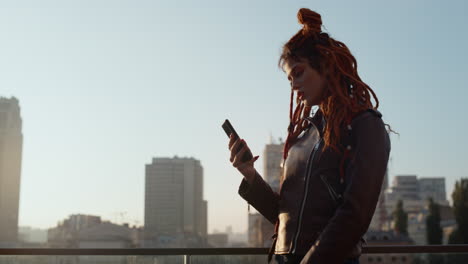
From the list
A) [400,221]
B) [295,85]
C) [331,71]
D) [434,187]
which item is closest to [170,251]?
[295,85]

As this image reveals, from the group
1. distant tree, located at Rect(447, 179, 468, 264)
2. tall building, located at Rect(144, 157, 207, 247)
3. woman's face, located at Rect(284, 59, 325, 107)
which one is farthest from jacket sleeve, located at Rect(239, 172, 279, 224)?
tall building, located at Rect(144, 157, 207, 247)

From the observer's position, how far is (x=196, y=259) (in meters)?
4.50

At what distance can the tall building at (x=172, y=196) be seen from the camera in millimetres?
169750

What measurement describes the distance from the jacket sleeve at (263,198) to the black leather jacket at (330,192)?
0.12 metres

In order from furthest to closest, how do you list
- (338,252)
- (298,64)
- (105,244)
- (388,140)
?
(105,244), (298,64), (388,140), (338,252)

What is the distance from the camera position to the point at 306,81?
6.98ft

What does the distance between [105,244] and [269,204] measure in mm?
97261

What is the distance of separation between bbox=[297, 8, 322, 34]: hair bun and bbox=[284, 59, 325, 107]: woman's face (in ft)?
0.40

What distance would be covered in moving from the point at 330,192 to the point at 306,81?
41 cm

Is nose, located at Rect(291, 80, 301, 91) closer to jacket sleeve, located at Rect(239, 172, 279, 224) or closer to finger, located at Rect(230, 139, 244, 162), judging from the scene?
finger, located at Rect(230, 139, 244, 162)

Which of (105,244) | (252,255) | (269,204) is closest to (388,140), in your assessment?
(269,204)

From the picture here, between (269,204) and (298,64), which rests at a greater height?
(298,64)

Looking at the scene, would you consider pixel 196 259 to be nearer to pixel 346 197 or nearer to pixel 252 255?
pixel 252 255

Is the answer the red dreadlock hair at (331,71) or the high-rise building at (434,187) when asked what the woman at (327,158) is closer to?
the red dreadlock hair at (331,71)
